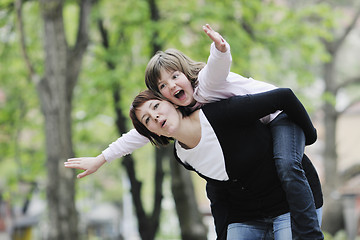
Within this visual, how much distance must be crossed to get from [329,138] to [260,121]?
15.4 metres

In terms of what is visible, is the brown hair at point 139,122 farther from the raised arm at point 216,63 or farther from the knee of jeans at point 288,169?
the knee of jeans at point 288,169

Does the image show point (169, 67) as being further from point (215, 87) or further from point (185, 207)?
point (185, 207)

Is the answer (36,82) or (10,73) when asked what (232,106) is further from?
(10,73)

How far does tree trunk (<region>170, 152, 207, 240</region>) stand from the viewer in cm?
1243

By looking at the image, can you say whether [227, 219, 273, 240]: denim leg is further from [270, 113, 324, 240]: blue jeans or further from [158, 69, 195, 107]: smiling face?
[158, 69, 195, 107]: smiling face

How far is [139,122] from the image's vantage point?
3820 mm

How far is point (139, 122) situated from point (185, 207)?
8.95 m

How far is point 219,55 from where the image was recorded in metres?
3.37

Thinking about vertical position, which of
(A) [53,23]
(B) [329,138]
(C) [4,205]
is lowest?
(C) [4,205]

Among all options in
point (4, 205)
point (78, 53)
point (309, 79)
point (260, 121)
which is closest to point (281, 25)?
point (309, 79)

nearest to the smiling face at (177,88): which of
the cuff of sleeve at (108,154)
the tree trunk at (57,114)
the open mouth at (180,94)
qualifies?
the open mouth at (180,94)

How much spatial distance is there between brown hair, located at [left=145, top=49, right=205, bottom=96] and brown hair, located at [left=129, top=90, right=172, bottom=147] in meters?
0.06

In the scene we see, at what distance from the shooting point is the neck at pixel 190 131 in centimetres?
359

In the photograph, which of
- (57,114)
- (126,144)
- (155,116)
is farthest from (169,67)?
(57,114)
